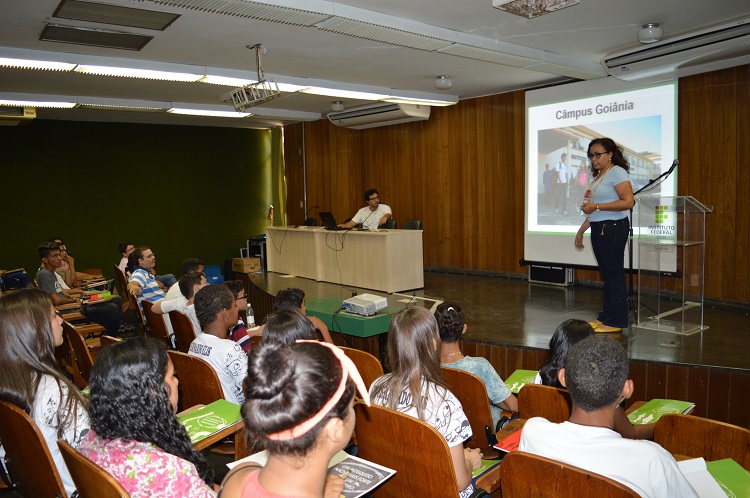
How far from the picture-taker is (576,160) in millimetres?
7113

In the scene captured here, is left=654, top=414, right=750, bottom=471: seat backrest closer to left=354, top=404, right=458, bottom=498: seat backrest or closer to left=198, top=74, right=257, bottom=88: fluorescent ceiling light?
left=354, top=404, right=458, bottom=498: seat backrest

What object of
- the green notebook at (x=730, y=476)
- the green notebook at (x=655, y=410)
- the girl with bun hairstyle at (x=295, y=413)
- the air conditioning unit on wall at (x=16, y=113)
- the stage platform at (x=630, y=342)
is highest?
the air conditioning unit on wall at (x=16, y=113)

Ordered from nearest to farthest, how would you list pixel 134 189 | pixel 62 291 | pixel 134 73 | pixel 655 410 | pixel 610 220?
1. pixel 655 410
2. pixel 610 220
3. pixel 62 291
4. pixel 134 73
5. pixel 134 189

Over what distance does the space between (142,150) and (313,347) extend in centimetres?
1052

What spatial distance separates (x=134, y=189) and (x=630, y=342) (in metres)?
9.05

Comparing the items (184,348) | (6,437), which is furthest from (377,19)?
(6,437)

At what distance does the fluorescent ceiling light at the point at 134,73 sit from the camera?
564 centimetres

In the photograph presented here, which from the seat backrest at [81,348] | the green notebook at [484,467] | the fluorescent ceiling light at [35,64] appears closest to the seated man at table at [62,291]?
the fluorescent ceiling light at [35,64]

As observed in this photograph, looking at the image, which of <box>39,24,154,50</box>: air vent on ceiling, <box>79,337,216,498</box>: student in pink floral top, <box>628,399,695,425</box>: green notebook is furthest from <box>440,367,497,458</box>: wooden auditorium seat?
→ <box>39,24,154,50</box>: air vent on ceiling

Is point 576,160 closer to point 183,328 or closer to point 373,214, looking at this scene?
point 373,214

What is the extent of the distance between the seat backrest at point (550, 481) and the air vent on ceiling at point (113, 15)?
4055 mm

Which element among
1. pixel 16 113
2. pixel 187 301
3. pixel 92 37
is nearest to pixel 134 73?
pixel 92 37

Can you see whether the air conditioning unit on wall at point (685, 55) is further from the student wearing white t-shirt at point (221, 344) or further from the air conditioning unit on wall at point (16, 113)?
the air conditioning unit on wall at point (16, 113)

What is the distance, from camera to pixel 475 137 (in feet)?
27.5
